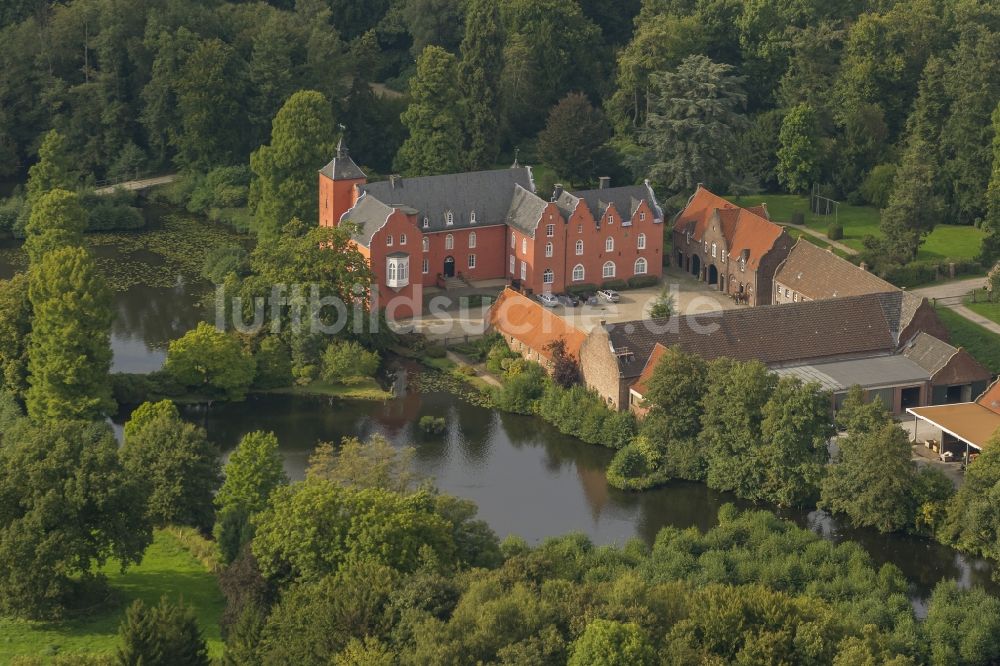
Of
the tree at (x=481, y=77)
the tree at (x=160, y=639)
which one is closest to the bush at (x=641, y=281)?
the tree at (x=481, y=77)

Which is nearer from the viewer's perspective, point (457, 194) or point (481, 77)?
point (457, 194)

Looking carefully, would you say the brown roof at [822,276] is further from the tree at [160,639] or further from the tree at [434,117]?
the tree at [160,639]

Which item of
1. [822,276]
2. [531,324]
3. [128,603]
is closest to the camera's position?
[128,603]

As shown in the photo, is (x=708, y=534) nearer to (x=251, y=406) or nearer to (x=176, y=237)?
(x=251, y=406)

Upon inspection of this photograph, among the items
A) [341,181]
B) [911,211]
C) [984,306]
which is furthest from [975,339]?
[341,181]

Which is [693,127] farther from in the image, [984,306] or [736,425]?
[736,425]
